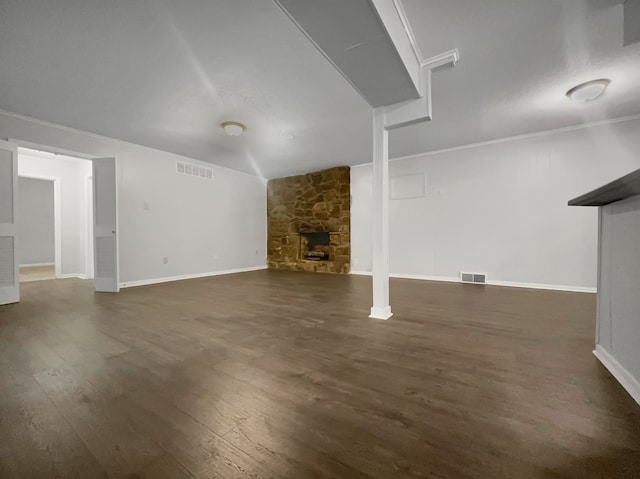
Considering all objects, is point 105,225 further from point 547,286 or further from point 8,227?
point 547,286

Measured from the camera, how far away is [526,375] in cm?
152

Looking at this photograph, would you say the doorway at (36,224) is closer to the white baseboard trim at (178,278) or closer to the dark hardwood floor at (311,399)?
the white baseboard trim at (178,278)

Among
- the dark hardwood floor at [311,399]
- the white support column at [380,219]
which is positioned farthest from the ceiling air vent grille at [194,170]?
the white support column at [380,219]

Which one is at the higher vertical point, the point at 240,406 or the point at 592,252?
the point at 592,252

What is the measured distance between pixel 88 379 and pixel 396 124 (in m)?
3.19

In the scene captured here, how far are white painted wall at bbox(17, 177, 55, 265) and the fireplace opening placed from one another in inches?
310

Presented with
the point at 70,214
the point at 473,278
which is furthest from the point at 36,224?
the point at 473,278

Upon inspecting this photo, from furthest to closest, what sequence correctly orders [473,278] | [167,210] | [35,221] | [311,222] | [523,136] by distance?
[35,221] → [311,222] → [167,210] → [473,278] → [523,136]

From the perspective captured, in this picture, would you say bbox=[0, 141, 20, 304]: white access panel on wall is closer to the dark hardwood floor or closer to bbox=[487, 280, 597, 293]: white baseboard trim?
the dark hardwood floor

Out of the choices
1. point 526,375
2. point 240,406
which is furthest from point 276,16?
point 526,375

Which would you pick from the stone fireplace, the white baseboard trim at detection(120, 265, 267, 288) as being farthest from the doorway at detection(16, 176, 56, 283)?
the stone fireplace

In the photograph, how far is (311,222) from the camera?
251 inches

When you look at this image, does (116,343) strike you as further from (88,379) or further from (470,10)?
(470,10)

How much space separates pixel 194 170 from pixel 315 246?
333 centimetres
